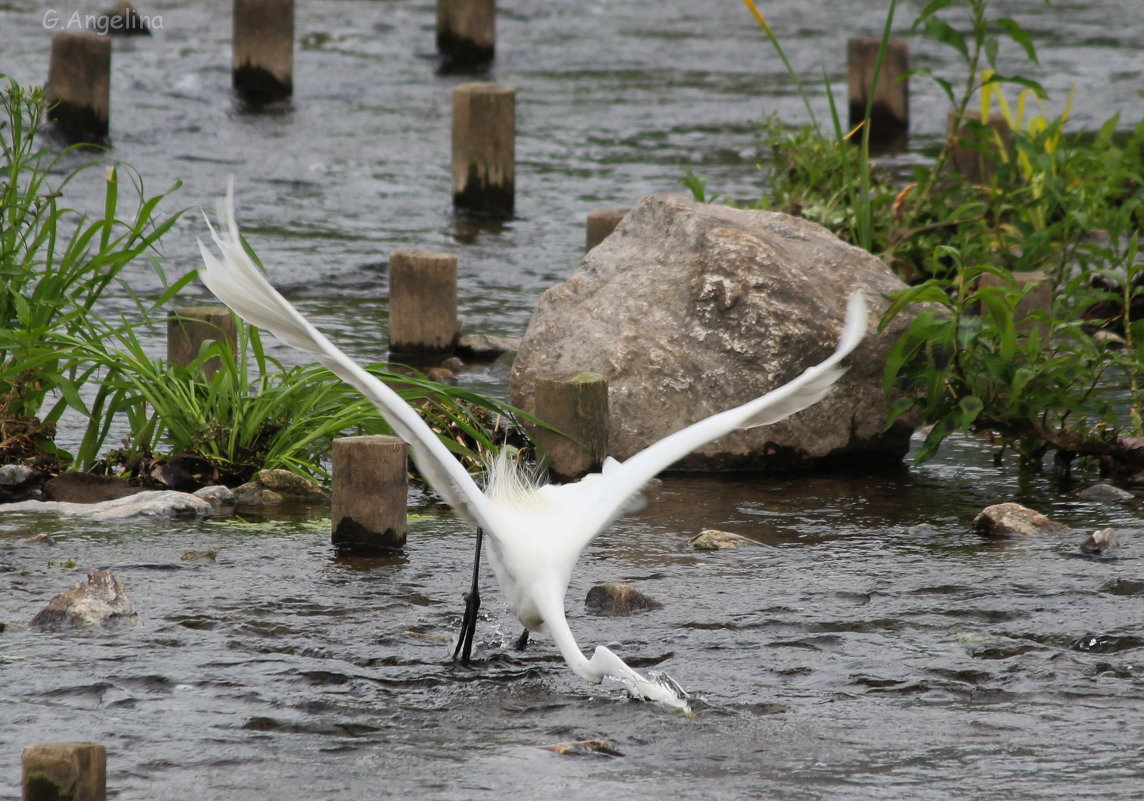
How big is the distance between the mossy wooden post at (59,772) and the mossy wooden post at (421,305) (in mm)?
4597

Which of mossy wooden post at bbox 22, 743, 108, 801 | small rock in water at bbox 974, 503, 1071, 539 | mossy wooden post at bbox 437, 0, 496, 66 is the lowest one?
small rock in water at bbox 974, 503, 1071, 539

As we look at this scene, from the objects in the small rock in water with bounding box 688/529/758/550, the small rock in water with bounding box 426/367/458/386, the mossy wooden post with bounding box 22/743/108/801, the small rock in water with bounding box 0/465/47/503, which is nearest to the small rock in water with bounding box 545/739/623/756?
the mossy wooden post with bounding box 22/743/108/801

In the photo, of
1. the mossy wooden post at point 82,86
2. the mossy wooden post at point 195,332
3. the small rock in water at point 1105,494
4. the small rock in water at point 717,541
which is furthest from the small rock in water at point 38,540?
the mossy wooden post at point 82,86

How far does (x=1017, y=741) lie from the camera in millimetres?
3516

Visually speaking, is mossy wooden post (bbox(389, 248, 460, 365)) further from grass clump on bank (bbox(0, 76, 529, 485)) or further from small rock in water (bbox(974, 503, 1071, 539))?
small rock in water (bbox(974, 503, 1071, 539))

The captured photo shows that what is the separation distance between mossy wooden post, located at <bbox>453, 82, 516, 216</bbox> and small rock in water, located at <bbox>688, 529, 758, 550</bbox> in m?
5.04

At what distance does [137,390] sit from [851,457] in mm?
2618

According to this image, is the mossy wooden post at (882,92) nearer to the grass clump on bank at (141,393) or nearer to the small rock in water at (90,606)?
the grass clump on bank at (141,393)

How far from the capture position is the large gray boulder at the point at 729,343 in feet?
19.2

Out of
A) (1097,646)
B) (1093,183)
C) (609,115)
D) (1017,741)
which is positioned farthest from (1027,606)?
(609,115)

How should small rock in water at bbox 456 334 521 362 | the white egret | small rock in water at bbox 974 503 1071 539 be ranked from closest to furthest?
the white egret → small rock in water at bbox 974 503 1071 539 → small rock in water at bbox 456 334 521 362

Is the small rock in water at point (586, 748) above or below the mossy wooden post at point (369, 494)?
below

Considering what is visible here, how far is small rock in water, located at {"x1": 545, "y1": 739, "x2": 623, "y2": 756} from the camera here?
3.44m

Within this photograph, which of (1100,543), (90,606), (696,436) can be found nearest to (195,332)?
(90,606)
